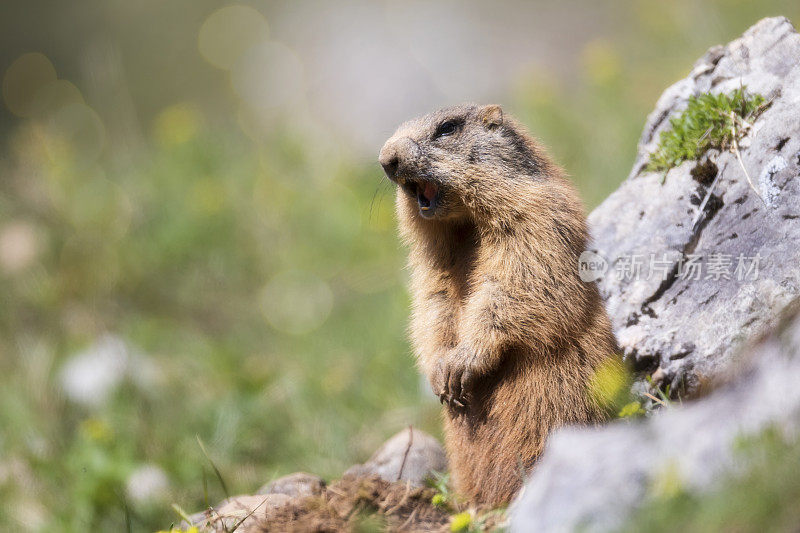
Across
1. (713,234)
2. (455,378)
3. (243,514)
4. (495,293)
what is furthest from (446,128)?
(243,514)

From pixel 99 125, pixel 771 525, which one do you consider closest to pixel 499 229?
pixel 771 525

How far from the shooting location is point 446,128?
4.20 metres

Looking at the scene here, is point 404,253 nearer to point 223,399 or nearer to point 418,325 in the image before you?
point 223,399

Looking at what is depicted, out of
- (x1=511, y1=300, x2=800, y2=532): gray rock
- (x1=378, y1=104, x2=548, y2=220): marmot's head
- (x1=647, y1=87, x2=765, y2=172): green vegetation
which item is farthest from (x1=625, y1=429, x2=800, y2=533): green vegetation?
(x1=647, y1=87, x2=765, y2=172): green vegetation

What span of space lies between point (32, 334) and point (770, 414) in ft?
24.3

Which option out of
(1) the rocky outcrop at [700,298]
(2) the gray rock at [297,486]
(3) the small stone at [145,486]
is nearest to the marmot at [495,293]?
(1) the rocky outcrop at [700,298]

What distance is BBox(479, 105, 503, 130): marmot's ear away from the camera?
4242 millimetres

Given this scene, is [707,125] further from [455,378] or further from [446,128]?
[455,378]

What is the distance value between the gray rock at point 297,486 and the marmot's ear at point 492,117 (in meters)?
2.15

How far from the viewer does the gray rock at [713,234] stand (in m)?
3.68

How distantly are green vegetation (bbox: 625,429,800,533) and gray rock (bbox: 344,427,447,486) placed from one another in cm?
213

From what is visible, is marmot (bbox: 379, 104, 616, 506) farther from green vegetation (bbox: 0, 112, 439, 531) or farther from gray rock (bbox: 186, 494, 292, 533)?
green vegetation (bbox: 0, 112, 439, 531)

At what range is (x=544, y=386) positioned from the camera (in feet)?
12.1

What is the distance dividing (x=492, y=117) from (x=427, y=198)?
23.9 inches
